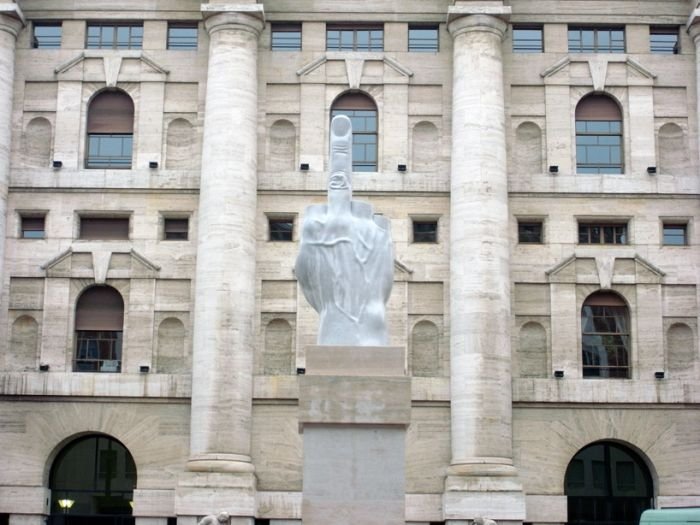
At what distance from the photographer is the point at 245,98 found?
4497 cm

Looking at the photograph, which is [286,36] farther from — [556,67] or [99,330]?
[99,330]

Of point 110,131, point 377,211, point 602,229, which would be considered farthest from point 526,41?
point 110,131

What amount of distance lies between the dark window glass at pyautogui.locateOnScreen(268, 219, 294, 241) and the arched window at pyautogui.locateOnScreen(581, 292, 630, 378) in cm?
1010

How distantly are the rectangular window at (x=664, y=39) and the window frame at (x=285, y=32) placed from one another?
1223 centimetres

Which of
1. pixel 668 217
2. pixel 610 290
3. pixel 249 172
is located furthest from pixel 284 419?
pixel 668 217

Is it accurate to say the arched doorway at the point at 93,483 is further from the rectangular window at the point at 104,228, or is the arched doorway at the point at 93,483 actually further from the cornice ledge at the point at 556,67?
the cornice ledge at the point at 556,67

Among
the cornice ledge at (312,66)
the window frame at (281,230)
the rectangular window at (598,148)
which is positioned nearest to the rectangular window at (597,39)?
the rectangular window at (598,148)

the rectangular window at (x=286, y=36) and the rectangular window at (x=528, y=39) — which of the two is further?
the rectangular window at (x=286, y=36)

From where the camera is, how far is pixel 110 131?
46.5m

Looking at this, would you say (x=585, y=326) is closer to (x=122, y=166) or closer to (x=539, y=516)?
(x=539, y=516)

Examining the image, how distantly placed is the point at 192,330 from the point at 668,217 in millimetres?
16287

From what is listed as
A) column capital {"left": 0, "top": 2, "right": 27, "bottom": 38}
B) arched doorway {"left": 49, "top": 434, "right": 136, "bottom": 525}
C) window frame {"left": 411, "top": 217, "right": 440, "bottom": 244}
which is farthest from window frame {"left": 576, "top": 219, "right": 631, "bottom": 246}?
column capital {"left": 0, "top": 2, "right": 27, "bottom": 38}

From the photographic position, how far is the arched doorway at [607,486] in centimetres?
4375

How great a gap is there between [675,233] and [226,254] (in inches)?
595
